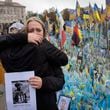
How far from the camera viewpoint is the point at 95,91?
4.47 metres

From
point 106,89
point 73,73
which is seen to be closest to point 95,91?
point 106,89

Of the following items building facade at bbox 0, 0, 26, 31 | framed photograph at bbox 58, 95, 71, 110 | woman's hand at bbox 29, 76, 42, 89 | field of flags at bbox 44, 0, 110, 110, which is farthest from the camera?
building facade at bbox 0, 0, 26, 31

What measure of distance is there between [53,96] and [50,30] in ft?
11.1

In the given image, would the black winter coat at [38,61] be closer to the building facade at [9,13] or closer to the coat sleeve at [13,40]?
the coat sleeve at [13,40]

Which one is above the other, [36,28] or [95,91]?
[36,28]

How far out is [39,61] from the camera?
2629mm

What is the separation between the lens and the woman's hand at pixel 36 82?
2572 mm

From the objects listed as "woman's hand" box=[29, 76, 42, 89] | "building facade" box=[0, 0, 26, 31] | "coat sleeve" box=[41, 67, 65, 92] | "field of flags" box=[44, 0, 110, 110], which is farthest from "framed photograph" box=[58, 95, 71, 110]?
"building facade" box=[0, 0, 26, 31]

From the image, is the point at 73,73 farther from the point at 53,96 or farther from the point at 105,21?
the point at 53,96

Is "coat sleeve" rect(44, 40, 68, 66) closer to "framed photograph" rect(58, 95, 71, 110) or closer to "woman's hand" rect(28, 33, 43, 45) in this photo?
"woman's hand" rect(28, 33, 43, 45)

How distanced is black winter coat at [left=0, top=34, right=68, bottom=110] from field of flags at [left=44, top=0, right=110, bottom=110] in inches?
58.2

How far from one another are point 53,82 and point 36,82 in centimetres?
13

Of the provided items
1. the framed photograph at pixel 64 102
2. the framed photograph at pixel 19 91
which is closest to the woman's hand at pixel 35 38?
the framed photograph at pixel 19 91

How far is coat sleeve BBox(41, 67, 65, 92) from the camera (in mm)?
2635
